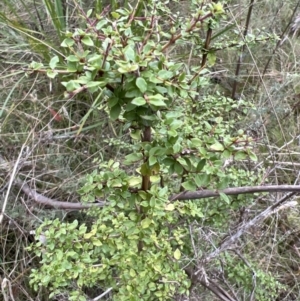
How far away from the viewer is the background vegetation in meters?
1.16

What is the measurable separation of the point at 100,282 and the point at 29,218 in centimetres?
37

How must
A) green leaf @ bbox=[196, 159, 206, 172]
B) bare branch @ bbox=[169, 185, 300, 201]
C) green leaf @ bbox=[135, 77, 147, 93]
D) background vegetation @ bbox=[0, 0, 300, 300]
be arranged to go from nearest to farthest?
1. green leaf @ bbox=[135, 77, 147, 93]
2. green leaf @ bbox=[196, 159, 206, 172]
3. bare branch @ bbox=[169, 185, 300, 201]
4. background vegetation @ bbox=[0, 0, 300, 300]

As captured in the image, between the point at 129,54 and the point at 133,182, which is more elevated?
the point at 129,54

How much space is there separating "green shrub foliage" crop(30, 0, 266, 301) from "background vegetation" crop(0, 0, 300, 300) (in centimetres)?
17

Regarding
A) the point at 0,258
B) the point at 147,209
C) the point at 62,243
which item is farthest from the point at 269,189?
the point at 0,258

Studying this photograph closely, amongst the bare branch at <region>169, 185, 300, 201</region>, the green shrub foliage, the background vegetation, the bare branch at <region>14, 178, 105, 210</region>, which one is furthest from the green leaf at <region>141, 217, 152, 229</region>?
the bare branch at <region>14, 178, 105, 210</region>

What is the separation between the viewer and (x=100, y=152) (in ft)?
4.69

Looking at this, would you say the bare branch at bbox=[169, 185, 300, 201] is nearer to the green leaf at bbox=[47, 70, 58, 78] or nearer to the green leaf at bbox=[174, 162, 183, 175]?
the green leaf at bbox=[174, 162, 183, 175]

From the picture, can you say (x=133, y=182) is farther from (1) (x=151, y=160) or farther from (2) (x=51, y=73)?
(2) (x=51, y=73)

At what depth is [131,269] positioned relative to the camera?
2.79 feet

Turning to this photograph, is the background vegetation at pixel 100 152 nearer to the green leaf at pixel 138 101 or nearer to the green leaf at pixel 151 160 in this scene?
the green leaf at pixel 151 160

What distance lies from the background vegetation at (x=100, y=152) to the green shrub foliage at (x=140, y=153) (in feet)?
0.55

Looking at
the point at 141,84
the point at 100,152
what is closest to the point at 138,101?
the point at 141,84

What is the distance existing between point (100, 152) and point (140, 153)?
2.35ft
